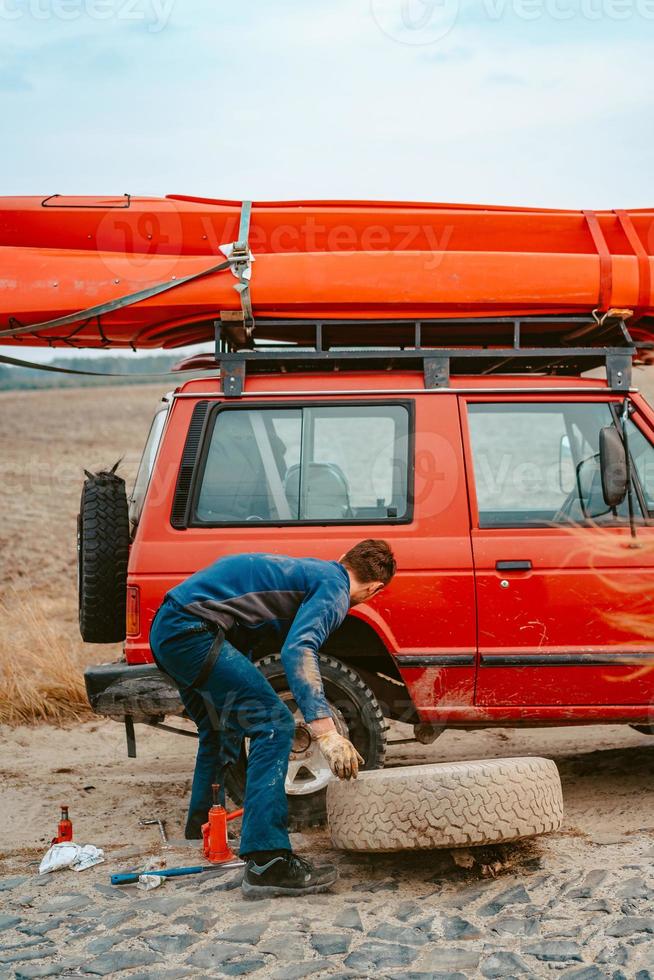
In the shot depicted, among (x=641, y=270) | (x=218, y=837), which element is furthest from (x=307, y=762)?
(x=641, y=270)

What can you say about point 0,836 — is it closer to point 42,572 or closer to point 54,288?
point 54,288

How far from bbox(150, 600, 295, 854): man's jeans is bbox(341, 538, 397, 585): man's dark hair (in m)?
0.60

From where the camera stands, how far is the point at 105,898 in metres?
4.14

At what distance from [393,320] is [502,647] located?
170 centimetres

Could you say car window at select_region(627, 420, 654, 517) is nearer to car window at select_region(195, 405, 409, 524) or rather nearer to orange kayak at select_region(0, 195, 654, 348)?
orange kayak at select_region(0, 195, 654, 348)

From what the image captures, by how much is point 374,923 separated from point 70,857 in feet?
4.91

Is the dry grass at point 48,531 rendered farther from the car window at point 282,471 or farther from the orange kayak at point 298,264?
the car window at point 282,471

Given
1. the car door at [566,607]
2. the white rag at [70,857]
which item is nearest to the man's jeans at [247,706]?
the white rag at [70,857]

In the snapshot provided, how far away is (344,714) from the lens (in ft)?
16.4

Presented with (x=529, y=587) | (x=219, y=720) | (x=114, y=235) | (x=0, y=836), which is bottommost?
(x=0, y=836)

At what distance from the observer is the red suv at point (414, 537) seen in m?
4.96

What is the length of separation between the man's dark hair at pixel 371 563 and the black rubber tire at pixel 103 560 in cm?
144

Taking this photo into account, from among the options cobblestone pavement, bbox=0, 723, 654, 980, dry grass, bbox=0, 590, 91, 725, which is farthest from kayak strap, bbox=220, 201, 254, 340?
dry grass, bbox=0, 590, 91, 725

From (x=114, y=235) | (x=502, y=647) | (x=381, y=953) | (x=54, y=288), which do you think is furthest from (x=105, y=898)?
(x=114, y=235)
